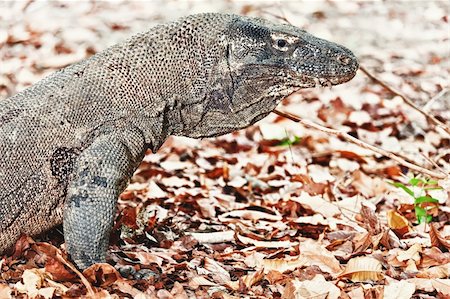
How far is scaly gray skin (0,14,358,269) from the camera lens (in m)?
4.71

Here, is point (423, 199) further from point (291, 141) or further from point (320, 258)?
point (291, 141)

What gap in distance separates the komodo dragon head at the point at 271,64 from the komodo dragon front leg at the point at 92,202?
0.90 m

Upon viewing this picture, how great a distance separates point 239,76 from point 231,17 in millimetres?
417

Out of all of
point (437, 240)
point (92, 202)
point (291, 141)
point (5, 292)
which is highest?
point (92, 202)

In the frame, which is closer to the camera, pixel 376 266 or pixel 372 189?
pixel 376 266

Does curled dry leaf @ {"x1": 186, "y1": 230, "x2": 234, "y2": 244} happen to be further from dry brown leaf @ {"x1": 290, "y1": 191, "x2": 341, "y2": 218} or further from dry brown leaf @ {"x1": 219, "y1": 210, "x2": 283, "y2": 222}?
dry brown leaf @ {"x1": 290, "y1": 191, "x2": 341, "y2": 218}

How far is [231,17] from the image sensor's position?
5352mm

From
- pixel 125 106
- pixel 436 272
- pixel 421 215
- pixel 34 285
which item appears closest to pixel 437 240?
pixel 436 272

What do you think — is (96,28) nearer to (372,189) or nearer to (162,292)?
(372,189)

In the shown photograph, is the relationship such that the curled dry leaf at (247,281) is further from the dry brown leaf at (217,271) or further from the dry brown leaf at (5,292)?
the dry brown leaf at (5,292)

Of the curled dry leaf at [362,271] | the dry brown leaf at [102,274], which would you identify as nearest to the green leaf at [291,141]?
the curled dry leaf at [362,271]

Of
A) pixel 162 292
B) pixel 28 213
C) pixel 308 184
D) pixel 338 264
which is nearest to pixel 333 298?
pixel 338 264

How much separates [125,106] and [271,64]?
3.16ft

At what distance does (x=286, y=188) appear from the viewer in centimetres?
724
